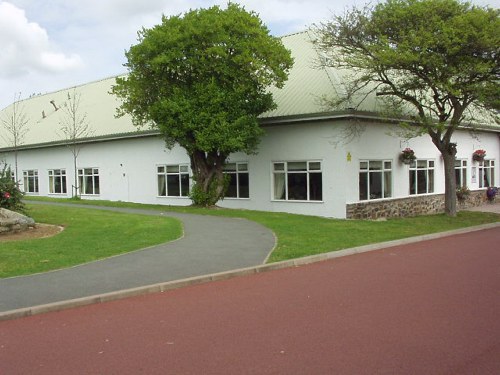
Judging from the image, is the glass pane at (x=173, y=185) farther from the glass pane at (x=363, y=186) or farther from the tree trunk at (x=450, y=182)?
the tree trunk at (x=450, y=182)

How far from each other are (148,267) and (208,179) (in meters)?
12.9

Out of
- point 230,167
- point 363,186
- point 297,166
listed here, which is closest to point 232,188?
point 230,167

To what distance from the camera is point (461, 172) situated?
96.8ft

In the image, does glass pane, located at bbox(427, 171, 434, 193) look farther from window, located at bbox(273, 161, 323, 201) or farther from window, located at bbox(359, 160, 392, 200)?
window, located at bbox(273, 161, 323, 201)

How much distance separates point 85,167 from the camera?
108 ft

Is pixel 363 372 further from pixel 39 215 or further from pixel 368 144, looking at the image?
pixel 368 144

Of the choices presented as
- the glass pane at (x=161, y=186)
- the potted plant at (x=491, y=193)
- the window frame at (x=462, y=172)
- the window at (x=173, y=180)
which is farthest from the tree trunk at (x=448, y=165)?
the glass pane at (x=161, y=186)

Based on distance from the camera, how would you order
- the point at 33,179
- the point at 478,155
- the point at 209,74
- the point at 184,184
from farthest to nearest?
the point at 33,179 < the point at 478,155 < the point at 184,184 < the point at 209,74

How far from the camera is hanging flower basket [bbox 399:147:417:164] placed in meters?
23.6

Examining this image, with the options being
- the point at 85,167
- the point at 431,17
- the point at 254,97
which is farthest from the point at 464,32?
the point at 85,167

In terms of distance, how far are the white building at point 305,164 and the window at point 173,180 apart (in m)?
0.05

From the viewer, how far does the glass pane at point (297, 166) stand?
864 inches

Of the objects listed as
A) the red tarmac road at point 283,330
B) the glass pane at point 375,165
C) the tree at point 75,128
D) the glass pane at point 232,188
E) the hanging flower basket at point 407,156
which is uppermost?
the tree at point 75,128

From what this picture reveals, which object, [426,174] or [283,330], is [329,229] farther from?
[426,174]
